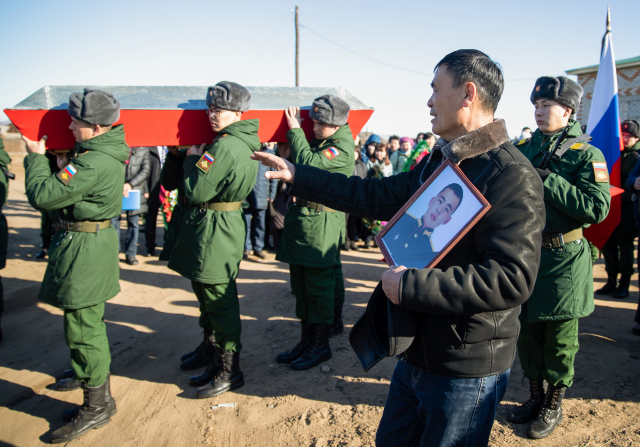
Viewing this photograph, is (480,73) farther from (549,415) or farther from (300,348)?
(300,348)

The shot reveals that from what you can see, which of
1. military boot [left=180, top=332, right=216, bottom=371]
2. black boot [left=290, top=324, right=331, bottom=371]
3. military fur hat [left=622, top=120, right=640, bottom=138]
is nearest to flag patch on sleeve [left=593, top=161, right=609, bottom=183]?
black boot [left=290, top=324, right=331, bottom=371]

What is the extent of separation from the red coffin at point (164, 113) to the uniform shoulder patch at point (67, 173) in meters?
0.51

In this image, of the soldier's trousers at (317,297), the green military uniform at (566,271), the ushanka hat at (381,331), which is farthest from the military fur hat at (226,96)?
the green military uniform at (566,271)

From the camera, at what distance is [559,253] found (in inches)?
109

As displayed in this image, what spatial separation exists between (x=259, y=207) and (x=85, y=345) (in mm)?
4850

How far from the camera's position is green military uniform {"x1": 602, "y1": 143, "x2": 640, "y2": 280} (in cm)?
556

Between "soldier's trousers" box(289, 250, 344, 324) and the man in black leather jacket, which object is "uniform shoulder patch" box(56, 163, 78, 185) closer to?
"soldier's trousers" box(289, 250, 344, 324)

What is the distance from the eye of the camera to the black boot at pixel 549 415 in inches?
108

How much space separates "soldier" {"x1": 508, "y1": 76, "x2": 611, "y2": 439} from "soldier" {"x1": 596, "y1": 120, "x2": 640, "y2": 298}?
3471 mm

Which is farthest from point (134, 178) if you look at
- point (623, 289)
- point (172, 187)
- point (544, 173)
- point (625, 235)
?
point (623, 289)

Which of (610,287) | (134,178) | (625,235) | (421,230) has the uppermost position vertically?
(134,178)

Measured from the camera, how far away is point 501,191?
1.36 meters

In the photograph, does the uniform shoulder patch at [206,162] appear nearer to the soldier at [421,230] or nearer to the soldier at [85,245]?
the soldier at [85,245]

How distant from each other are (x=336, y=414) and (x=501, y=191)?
2200mm
